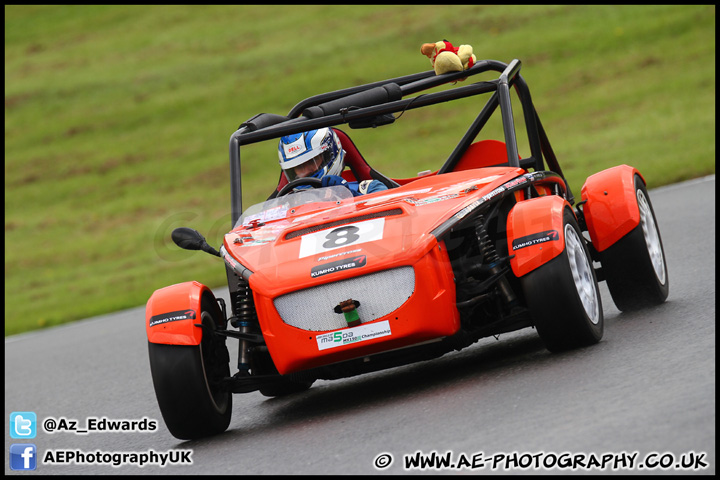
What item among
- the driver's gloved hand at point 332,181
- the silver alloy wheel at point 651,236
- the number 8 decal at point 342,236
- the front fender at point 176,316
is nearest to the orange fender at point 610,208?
the silver alloy wheel at point 651,236

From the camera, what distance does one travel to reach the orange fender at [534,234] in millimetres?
5992

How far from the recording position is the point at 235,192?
25.2ft

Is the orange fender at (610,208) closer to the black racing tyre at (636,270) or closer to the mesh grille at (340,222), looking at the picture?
the black racing tyre at (636,270)

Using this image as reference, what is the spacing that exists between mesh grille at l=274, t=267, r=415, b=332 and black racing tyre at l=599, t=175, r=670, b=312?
2071 mm

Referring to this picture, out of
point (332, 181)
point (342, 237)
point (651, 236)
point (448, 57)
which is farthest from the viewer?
point (448, 57)

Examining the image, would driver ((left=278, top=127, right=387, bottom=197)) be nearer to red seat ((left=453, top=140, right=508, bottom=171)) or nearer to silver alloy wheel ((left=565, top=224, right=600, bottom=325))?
red seat ((left=453, top=140, right=508, bottom=171))

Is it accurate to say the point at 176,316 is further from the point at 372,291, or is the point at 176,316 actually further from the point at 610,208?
the point at 610,208

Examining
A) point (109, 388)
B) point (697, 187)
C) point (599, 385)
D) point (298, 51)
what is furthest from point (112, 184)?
point (599, 385)

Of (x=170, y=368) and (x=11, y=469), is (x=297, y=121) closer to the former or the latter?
(x=170, y=368)

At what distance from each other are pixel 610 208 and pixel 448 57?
166cm

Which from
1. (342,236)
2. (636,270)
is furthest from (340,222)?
(636,270)

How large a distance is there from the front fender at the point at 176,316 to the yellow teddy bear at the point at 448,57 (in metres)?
2.75

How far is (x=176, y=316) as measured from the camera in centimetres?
618

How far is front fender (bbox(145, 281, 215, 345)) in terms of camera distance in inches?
240
